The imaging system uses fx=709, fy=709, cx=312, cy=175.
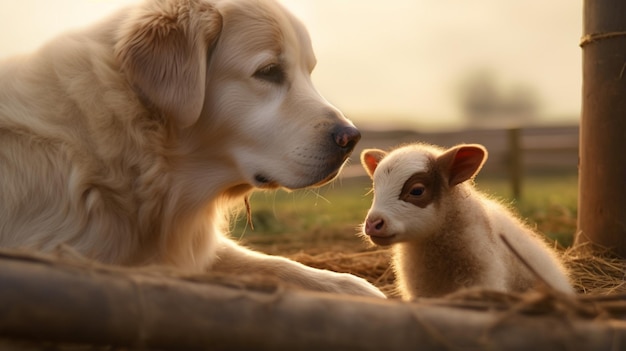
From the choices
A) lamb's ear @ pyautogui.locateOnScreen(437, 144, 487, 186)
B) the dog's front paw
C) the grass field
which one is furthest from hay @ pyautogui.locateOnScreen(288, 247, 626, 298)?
lamb's ear @ pyautogui.locateOnScreen(437, 144, 487, 186)

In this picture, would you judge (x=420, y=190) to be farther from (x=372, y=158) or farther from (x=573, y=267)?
(x=573, y=267)

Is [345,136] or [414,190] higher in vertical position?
[345,136]

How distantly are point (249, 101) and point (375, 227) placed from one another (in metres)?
0.88

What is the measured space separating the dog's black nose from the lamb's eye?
0.43 metres

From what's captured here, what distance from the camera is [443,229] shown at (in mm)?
3740

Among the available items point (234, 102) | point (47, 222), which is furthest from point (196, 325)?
point (234, 102)

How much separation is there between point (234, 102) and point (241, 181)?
44 cm

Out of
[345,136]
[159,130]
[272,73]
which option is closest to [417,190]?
[345,136]

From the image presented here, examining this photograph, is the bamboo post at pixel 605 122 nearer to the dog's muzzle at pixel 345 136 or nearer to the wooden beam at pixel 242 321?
the dog's muzzle at pixel 345 136

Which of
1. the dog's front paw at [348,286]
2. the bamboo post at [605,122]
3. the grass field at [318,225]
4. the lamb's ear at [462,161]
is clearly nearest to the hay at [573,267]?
the bamboo post at [605,122]

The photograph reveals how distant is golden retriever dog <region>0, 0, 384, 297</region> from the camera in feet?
10.5

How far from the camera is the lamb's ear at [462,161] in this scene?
12.3 ft

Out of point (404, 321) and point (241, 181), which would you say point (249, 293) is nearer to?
point (404, 321)

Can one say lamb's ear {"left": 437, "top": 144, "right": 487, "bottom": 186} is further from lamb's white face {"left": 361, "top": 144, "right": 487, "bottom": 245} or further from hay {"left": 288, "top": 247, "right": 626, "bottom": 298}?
hay {"left": 288, "top": 247, "right": 626, "bottom": 298}
